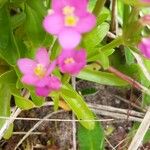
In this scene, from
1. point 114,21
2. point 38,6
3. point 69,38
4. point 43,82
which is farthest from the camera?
point 114,21

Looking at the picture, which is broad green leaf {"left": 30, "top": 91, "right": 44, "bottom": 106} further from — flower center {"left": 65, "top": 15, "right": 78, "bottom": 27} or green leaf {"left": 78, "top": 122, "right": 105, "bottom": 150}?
flower center {"left": 65, "top": 15, "right": 78, "bottom": 27}

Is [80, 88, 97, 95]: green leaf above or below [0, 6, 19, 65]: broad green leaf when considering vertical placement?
below

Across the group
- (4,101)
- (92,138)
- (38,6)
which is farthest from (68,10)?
(92,138)

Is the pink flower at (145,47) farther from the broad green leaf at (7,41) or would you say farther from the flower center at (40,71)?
the broad green leaf at (7,41)

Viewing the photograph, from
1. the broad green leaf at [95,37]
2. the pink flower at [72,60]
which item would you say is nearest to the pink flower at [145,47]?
the pink flower at [72,60]

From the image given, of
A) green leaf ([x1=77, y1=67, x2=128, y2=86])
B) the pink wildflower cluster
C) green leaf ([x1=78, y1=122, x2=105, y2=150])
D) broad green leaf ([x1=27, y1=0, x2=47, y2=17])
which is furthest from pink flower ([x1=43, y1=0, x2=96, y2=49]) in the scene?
green leaf ([x1=78, y1=122, x2=105, y2=150])

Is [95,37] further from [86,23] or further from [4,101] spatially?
[86,23]
